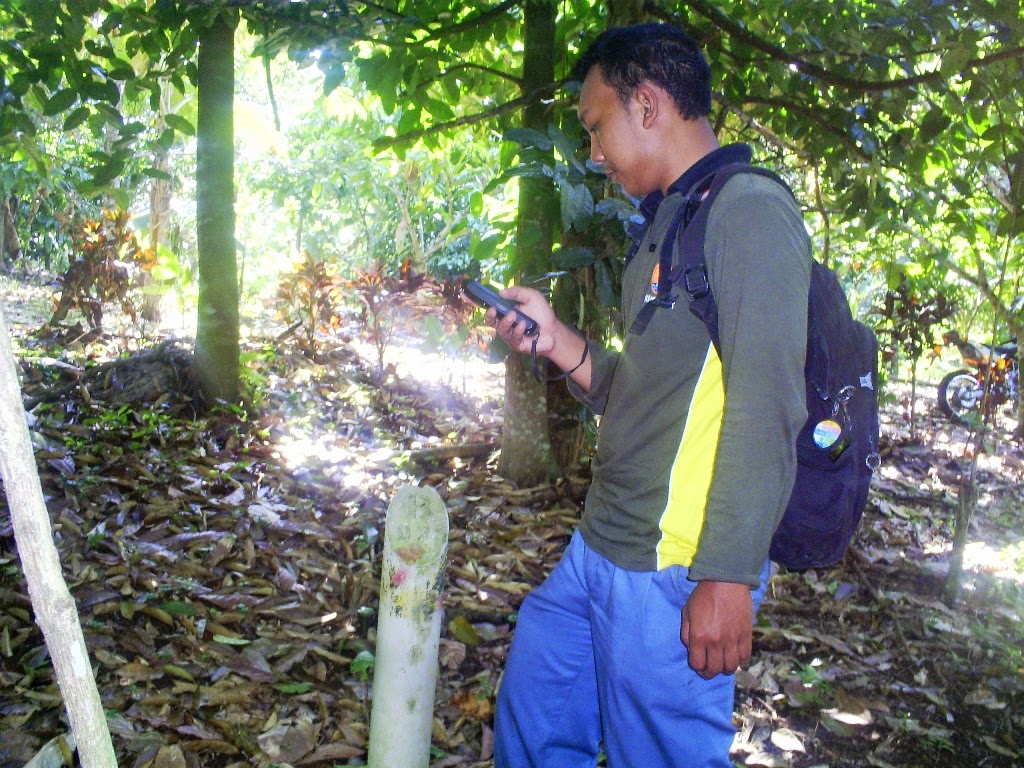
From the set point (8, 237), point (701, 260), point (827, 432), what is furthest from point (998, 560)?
point (8, 237)

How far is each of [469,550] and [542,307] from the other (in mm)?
2030

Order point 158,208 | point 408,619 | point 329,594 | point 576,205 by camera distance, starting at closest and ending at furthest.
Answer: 1. point 408,619
2. point 576,205
3. point 329,594
4. point 158,208

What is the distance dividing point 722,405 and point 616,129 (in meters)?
0.63

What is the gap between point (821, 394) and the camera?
1533 millimetres

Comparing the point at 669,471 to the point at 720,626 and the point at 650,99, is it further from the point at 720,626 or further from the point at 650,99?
the point at 650,99

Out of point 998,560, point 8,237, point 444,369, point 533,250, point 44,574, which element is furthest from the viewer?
point 8,237

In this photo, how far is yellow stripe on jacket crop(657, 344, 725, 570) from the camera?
155 centimetres

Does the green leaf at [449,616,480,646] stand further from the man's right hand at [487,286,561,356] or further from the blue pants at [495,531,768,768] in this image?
the man's right hand at [487,286,561,356]

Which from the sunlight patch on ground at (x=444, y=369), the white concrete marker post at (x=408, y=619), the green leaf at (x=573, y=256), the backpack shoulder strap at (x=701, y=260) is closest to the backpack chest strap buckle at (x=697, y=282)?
the backpack shoulder strap at (x=701, y=260)

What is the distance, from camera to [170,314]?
9055 mm

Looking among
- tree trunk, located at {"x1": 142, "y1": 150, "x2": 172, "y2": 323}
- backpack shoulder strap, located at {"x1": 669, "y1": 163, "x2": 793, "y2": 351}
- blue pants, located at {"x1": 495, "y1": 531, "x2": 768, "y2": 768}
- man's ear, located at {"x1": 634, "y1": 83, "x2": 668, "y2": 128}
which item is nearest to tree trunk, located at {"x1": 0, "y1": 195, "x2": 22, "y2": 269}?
tree trunk, located at {"x1": 142, "y1": 150, "x2": 172, "y2": 323}

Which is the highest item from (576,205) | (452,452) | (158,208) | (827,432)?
(158,208)

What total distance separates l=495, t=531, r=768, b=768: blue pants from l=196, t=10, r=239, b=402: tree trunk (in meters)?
3.21

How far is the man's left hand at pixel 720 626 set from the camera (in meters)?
1.43
